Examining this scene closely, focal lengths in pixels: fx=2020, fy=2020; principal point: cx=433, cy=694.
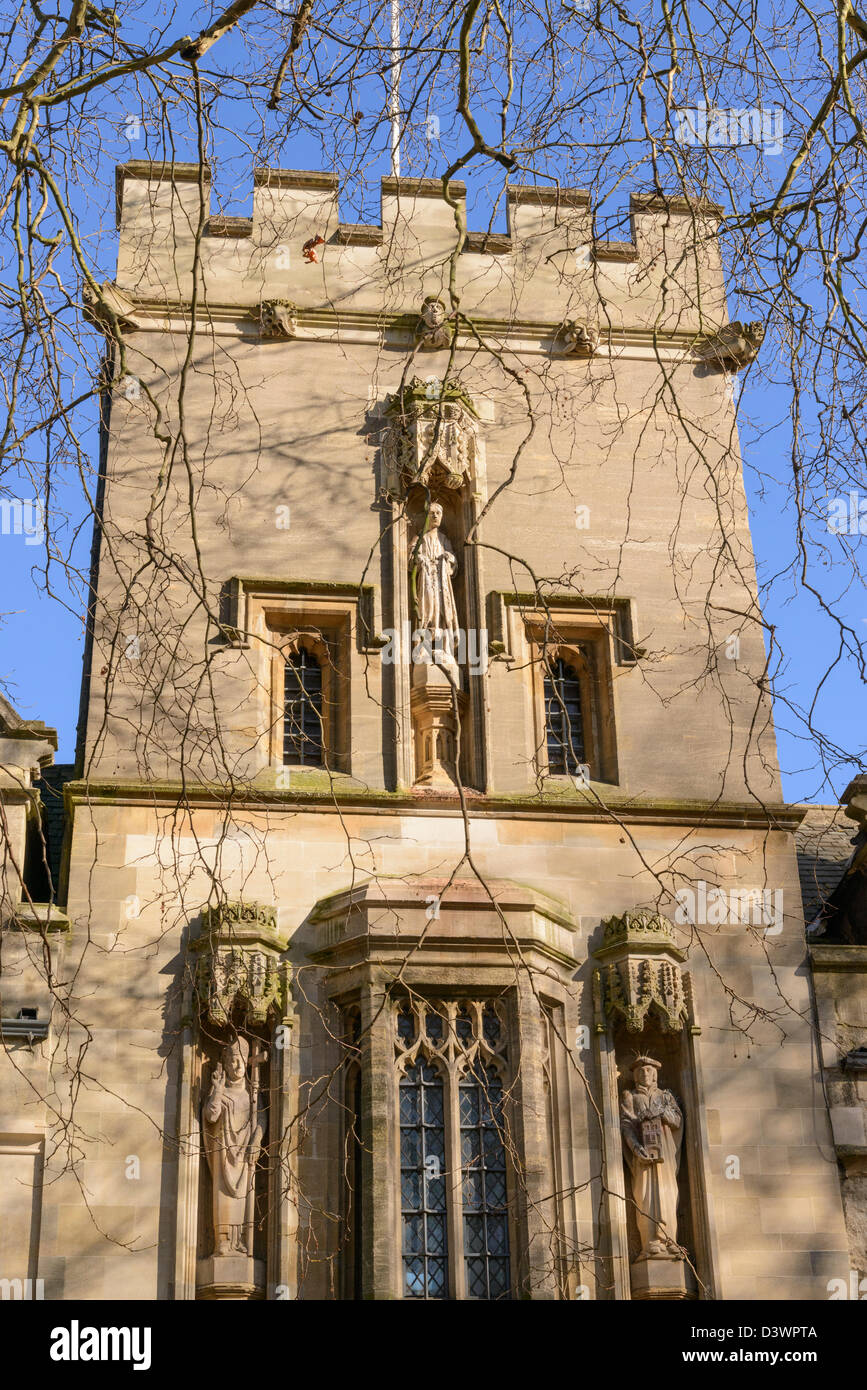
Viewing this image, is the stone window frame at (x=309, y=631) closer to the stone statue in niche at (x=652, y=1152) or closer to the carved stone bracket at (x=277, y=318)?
the carved stone bracket at (x=277, y=318)

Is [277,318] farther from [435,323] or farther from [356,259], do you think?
[435,323]

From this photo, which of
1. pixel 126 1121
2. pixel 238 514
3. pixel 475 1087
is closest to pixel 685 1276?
pixel 475 1087

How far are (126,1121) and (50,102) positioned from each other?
6.39m

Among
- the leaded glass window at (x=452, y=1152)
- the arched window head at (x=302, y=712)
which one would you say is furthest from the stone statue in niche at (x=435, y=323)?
the leaded glass window at (x=452, y=1152)

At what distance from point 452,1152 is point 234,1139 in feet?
4.03

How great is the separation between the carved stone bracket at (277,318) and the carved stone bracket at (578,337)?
191cm

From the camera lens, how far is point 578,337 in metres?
14.3

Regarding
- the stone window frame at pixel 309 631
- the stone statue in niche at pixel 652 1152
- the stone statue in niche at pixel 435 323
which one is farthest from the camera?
the stone statue in niche at pixel 435 323

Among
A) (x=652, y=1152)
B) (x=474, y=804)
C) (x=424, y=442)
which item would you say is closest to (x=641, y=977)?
(x=652, y=1152)

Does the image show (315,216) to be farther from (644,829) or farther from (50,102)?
(50,102)

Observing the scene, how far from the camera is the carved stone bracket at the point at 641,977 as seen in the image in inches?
470

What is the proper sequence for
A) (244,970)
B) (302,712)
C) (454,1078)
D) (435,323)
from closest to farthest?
(454,1078) → (244,970) → (302,712) → (435,323)

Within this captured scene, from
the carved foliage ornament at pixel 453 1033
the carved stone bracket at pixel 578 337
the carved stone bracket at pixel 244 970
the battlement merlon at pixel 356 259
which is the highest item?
the battlement merlon at pixel 356 259

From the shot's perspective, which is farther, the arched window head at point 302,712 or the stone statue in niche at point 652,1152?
the arched window head at point 302,712
